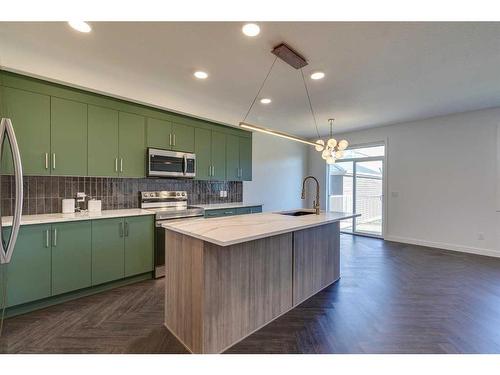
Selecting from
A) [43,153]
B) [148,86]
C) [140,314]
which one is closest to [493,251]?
[140,314]

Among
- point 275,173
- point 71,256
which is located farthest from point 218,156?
point 71,256

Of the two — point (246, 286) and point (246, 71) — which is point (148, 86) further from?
point (246, 286)

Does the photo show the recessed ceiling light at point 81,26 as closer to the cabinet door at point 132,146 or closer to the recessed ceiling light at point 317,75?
the cabinet door at point 132,146

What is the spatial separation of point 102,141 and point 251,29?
7.36 ft

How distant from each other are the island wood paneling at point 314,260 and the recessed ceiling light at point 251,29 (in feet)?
6.31

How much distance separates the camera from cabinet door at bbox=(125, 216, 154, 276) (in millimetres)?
3051

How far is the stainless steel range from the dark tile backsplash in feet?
0.37

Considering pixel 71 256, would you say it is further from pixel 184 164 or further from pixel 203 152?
pixel 203 152

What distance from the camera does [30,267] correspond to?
2.35m

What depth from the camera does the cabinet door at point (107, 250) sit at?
2.77 meters

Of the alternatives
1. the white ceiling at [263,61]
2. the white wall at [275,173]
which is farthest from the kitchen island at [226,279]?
the white wall at [275,173]

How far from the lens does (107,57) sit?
2.57 meters

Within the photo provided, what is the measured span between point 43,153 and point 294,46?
2.84m

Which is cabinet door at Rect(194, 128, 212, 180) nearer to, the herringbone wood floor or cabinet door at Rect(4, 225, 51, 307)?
the herringbone wood floor
